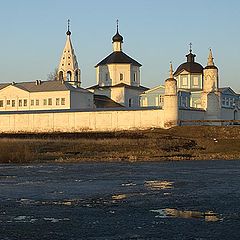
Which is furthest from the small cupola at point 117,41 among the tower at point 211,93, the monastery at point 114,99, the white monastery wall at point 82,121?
the white monastery wall at point 82,121

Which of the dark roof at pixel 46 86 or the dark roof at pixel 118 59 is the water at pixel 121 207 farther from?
the dark roof at pixel 118 59

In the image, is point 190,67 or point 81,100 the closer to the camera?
point 81,100

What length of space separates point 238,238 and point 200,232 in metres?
0.81

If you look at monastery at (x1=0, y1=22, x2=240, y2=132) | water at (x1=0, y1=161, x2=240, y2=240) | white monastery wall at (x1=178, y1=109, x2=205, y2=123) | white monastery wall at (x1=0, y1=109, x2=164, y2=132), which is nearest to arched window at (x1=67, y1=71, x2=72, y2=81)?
monastery at (x1=0, y1=22, x2=240, y2=132)

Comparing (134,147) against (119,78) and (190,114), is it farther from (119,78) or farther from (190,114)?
(119,78)

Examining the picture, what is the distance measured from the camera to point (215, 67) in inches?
2840

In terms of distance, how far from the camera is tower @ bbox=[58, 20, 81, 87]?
86.4 meters

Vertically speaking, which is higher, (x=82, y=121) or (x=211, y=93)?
(x=211, y=93)

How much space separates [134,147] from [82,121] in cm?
1952

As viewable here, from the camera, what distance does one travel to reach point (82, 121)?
6256cm

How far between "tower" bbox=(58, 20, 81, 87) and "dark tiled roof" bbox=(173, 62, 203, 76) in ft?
53.0

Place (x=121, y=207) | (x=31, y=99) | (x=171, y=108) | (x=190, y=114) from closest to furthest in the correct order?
(x=121, y=207) → (x=171, y=108) → (x=190, y=114) → (x=31, y=99)

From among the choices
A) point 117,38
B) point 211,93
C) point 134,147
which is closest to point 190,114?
point 211,93

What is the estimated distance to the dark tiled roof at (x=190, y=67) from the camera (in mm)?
84062
